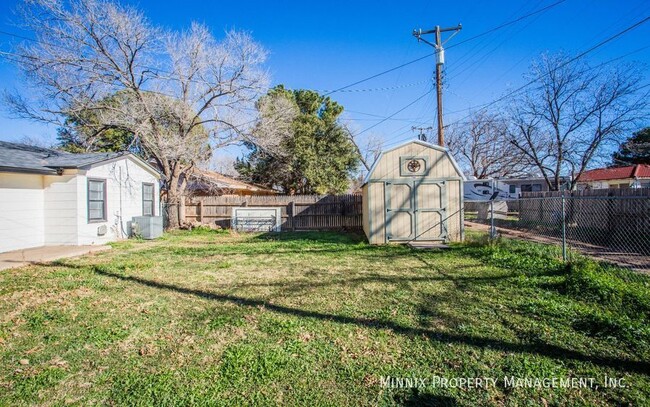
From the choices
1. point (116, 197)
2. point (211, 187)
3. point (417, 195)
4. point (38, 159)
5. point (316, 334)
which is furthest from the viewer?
point (211, 187)

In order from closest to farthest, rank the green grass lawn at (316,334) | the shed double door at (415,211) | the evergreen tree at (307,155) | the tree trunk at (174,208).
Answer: the green grass lawn at (316,334) → the shed double door at (415,211) → the tree trunk at (174,208) → the evergreen tree at (307,155)

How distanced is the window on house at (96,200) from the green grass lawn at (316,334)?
385 centimetres

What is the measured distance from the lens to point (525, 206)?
15211mm

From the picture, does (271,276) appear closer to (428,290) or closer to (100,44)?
(428,290)

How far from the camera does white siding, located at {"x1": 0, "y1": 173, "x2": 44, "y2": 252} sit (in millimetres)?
7949

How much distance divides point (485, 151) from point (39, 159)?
28700mm

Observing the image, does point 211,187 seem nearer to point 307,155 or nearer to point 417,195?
point 307,155

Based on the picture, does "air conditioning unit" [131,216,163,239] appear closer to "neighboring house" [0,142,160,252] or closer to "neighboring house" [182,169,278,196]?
"neighboring house" [0,142,160,252]

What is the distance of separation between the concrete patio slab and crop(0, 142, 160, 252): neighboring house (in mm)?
416

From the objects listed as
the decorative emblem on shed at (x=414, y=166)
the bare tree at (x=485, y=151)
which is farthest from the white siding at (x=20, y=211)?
the bare tree at (x=485, y=151)

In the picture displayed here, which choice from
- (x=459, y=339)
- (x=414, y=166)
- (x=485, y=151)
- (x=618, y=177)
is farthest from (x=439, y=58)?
(x=618, y=177)

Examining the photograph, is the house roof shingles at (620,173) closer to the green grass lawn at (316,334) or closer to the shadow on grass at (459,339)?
the green grass lawn at (316,334)

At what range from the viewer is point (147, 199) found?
475 inches

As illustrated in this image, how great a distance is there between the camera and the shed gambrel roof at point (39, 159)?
7.93 m
